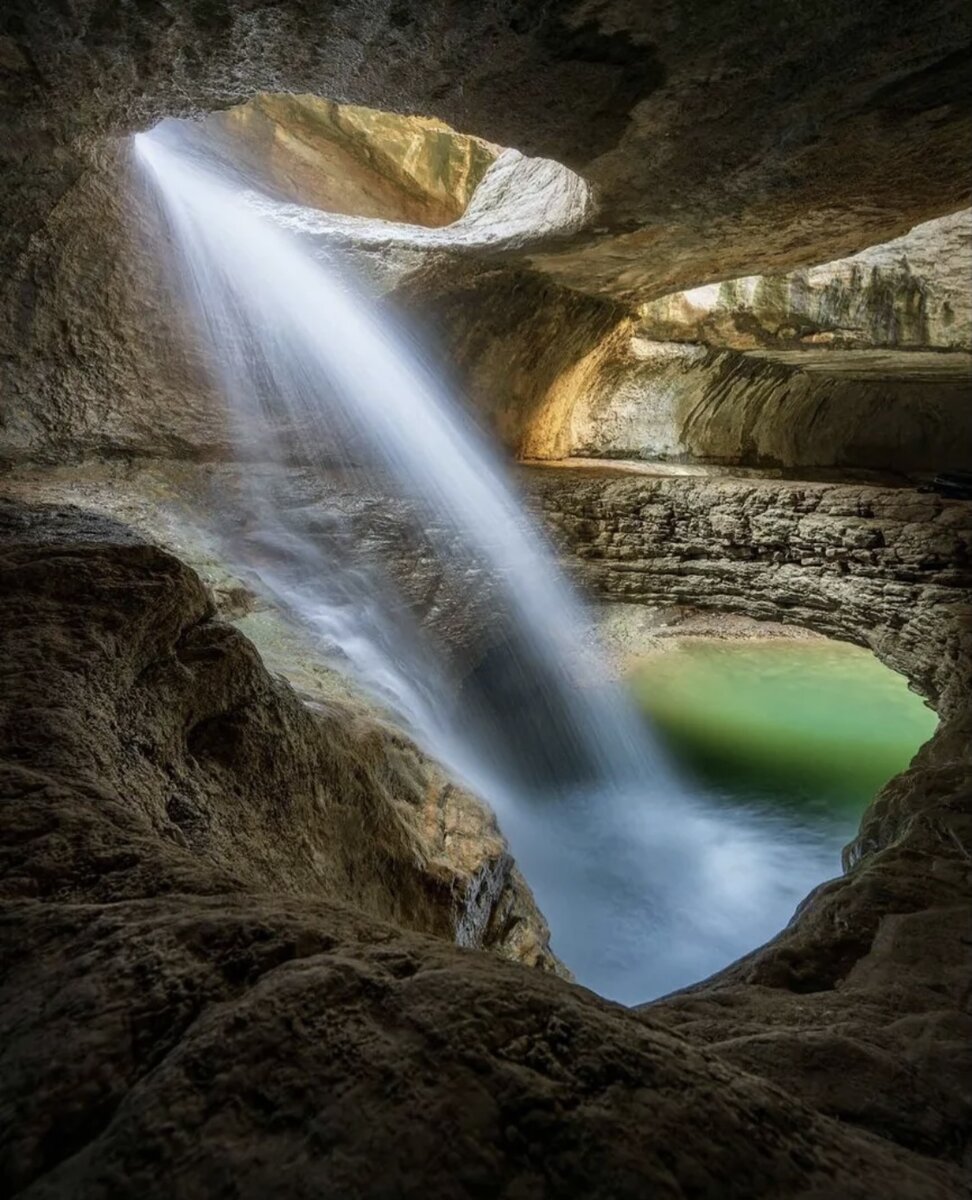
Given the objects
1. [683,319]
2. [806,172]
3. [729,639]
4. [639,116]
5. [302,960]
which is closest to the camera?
[302,960]

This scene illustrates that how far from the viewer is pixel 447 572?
828 centimetres

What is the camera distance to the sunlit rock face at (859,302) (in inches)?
365

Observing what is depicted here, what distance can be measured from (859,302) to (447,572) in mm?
7725

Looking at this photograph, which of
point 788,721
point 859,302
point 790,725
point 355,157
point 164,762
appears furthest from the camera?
point 355,157

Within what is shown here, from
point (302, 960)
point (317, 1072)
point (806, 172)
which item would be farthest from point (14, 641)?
point (806, 172)

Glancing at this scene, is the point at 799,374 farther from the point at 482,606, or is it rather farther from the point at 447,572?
the point at 447,572

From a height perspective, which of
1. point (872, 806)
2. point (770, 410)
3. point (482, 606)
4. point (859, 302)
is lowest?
point (872, 806)

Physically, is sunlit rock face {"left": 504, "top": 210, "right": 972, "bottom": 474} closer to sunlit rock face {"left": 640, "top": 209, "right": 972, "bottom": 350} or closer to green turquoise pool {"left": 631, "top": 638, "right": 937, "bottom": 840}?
sunlit rock face {"left": 640, "top": 209, "right": 972, "bottom": 350}

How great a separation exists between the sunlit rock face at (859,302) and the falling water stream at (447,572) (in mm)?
4360

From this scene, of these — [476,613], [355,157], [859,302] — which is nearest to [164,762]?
[476,613]

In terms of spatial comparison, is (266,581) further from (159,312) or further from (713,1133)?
(713,1133)

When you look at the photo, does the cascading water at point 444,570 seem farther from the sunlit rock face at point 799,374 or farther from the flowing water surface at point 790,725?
the sunlit rock face at point 799,374

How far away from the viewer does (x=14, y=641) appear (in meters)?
2.00

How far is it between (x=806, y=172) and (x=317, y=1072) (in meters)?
6.27
